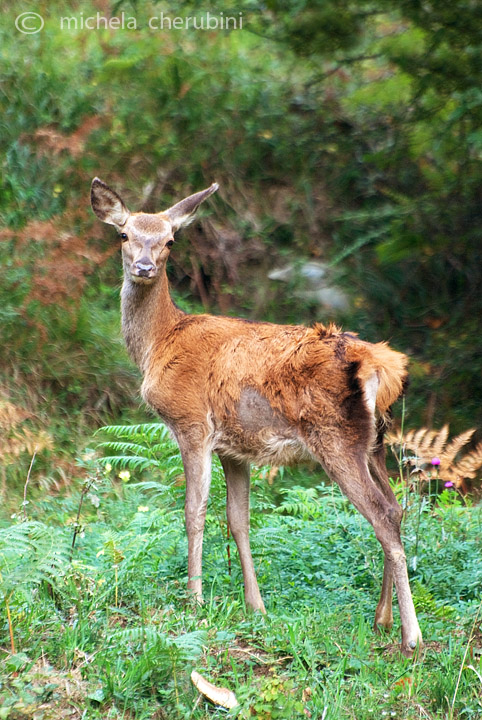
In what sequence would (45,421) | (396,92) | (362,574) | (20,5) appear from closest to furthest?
(362,574)
(45,421)
(396,92)
(20,5)

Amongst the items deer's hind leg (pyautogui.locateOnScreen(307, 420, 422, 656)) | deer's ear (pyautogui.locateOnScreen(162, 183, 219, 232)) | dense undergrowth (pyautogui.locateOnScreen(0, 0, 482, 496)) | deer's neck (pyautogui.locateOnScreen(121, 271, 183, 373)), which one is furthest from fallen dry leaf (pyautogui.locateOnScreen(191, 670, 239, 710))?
dense undergrowth (pyautogui.locateOnScreen(0, 0, 482, 496))

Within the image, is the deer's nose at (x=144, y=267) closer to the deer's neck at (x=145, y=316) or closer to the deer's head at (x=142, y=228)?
the deer's head at (x=142, y=228)

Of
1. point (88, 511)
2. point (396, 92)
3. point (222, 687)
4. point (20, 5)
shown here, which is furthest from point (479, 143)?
point (20, 5)

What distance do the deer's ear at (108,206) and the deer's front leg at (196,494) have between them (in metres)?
1.72

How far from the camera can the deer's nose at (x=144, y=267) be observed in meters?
6.02

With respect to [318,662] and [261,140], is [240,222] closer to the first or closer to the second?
[261,140]

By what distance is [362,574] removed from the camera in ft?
19.0

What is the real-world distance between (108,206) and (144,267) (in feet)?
2.11

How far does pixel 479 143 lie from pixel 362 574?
3517mm

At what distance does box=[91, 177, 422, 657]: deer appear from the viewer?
5.14 m
